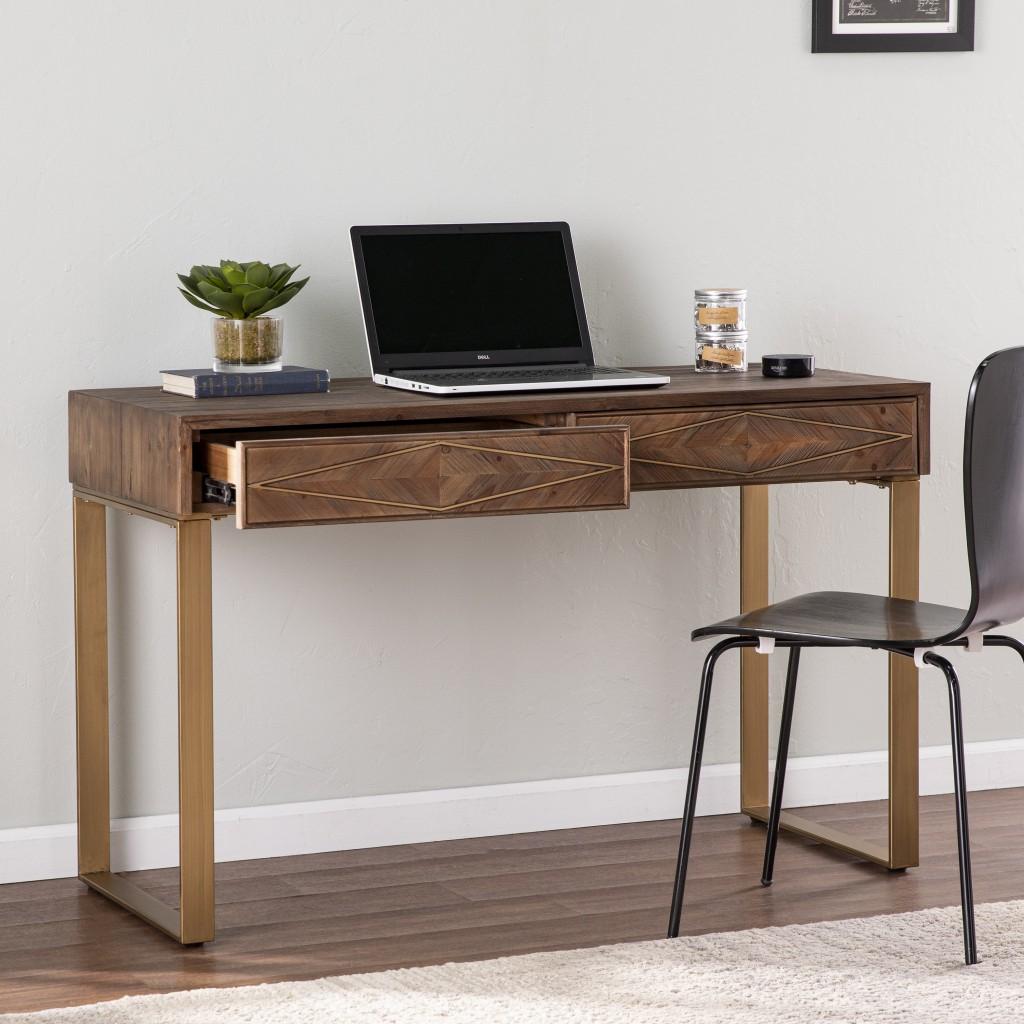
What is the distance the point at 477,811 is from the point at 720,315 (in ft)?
2.98

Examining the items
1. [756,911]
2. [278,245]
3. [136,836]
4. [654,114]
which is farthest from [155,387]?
[756,911]

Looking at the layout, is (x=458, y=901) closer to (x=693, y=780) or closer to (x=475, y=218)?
(x=693, y=780)

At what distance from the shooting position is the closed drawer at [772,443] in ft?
8.31

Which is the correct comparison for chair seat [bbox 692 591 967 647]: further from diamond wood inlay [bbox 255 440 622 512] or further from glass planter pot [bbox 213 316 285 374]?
glass planter pot [bbox 213 316 285 374]

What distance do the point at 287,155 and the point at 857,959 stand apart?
4.81 ft

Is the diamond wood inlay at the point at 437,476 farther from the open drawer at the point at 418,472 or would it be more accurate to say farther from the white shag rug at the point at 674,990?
the white shag rug at the point at 674,990

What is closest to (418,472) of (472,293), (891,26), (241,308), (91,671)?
(241,308)

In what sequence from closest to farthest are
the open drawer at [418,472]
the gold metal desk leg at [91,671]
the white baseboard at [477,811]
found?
the open drawer at [418,472] < the gold metal desk leg at [91,671] < the white baseboard at [477,811]

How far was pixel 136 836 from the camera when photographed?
9.09ft

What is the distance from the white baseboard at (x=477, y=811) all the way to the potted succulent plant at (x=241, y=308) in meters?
0.75

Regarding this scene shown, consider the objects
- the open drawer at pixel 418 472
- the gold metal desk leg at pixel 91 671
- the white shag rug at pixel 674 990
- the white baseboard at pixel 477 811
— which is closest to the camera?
the white shag rug at pixel 674 990

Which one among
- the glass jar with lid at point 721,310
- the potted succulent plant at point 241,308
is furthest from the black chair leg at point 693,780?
the potted succulent plant at point 241,308

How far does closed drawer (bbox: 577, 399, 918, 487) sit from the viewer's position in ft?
8.31

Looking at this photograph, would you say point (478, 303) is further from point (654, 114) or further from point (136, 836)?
point (136, 836)
